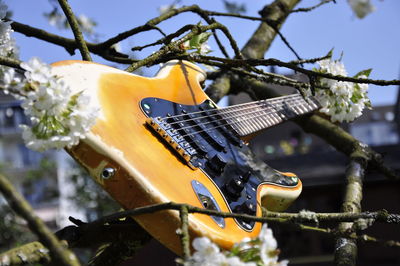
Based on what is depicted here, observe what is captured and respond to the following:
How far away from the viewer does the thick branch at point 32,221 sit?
2.59 feet

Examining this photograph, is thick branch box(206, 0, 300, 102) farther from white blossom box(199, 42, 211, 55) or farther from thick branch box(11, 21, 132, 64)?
white blossom box(199, 42, 211, 55)

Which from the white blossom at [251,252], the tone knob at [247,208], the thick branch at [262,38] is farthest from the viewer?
the thick branch at [262,38]

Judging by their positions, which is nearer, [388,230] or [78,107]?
[78,107]

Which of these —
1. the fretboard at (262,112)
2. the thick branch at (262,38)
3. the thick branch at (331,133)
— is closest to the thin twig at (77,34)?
the fretboard at (262,112)

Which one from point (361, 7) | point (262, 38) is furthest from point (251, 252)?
point (361, 7)

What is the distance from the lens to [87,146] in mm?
1251

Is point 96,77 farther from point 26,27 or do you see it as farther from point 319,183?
point 319,183

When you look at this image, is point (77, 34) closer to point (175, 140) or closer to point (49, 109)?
point (175, 140)

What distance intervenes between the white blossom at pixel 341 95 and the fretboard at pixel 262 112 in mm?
75

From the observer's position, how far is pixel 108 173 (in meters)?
1.25

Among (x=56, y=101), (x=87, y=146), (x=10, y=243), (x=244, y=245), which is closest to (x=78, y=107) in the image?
(x=56, y=101)

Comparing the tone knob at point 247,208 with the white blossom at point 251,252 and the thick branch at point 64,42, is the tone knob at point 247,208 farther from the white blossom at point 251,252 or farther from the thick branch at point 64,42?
the thick branch at point 64,42

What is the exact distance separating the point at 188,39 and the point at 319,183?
7.56 metres

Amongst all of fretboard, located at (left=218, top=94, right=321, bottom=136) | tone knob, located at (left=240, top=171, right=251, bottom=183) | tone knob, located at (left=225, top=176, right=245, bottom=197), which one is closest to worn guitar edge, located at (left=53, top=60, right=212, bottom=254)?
tone knob, located at (left=225, top=176, right=245, bottom=197)
